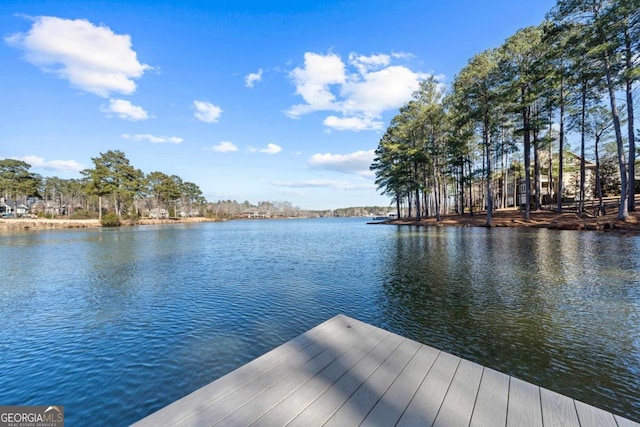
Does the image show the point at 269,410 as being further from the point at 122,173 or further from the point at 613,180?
the point at 122,173

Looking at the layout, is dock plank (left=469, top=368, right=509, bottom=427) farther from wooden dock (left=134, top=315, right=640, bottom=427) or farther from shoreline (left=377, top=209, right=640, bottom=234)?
shoreline (left=377, top=209, right=640, bottom=234)

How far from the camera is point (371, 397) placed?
96.0 inches

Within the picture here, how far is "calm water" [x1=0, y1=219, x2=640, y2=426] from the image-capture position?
3602 mm

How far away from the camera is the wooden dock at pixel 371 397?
7.01 feet

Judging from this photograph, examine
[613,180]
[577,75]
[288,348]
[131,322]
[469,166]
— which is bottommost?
[131,322]

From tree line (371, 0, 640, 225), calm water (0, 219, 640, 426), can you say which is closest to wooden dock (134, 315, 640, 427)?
calm water (0, 219, 640, 426)

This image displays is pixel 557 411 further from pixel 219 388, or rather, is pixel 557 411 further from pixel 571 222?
pixel 571 222

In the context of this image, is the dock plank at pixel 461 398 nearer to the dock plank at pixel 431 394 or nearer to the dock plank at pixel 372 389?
the dock plank at pixel 431 394

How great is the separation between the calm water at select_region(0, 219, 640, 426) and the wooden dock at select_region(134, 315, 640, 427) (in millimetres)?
1289

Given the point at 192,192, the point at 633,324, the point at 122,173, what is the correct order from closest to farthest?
the point at 633,324 < the point at 122,173 < the point at 192,192

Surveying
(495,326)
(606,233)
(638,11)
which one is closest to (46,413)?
(495,326)

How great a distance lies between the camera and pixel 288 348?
347cm

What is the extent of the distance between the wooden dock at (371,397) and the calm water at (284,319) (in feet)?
4.23

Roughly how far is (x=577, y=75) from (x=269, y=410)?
1189 inches
